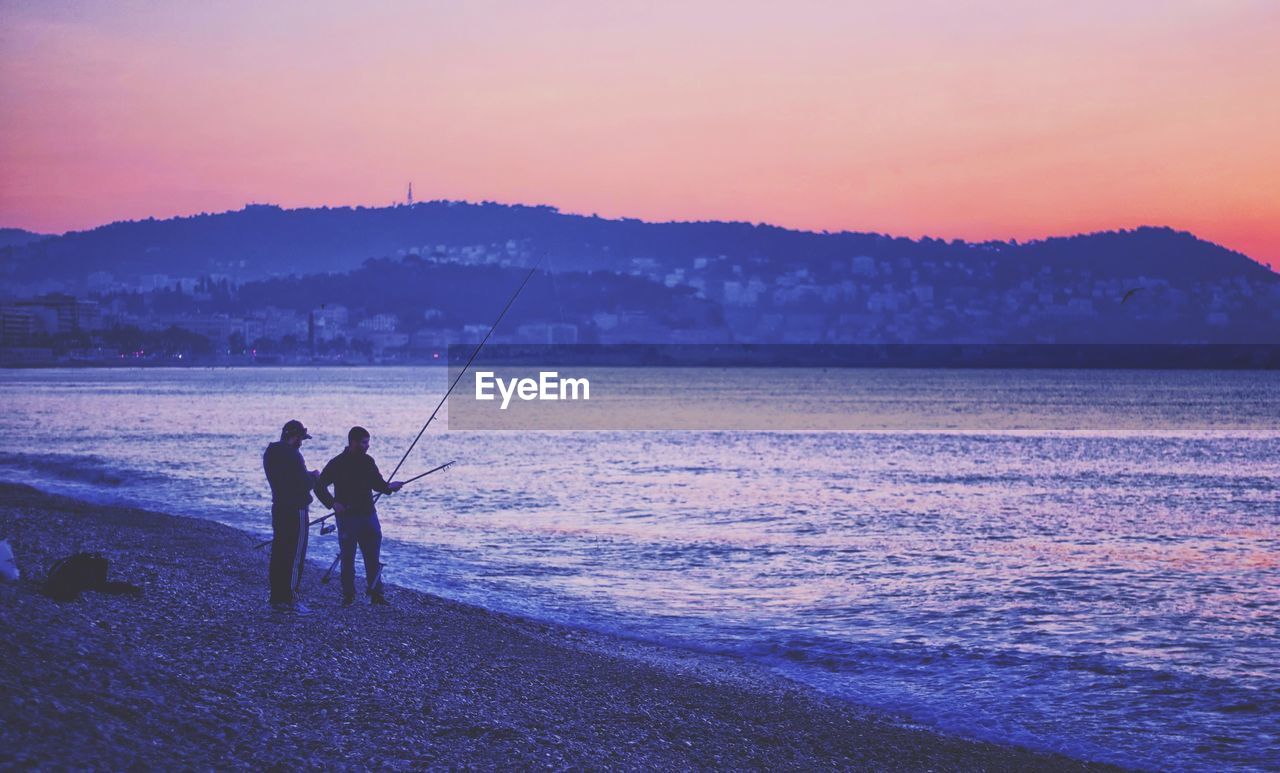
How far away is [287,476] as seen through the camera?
31.9ft

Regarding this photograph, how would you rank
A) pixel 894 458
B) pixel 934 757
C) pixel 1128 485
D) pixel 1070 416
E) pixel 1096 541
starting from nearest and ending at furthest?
1. pixel 934 757
2. pixel 1096 541
3. pixel 1128 485
4. pixel 894 458
5. pixel 1070 416

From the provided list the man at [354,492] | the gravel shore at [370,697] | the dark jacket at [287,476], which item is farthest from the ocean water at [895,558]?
the dark jacket at [287,476]

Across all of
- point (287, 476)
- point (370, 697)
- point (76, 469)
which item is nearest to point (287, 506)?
point (287, 476)

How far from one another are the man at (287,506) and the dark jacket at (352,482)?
209 mm

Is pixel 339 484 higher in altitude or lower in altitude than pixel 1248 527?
higher

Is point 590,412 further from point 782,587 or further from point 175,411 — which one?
point 782,587

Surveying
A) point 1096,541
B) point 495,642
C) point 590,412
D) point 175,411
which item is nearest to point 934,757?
point 495,642

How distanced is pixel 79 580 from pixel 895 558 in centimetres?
1324

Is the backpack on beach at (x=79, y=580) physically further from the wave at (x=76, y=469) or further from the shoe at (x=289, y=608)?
the wave at (x=76, y=469)

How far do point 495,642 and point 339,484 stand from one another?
2.11 metres

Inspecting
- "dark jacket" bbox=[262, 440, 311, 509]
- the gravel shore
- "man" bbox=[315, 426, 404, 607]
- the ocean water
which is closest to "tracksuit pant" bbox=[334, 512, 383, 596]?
"man" bbox=[315, 426, 404, 607]

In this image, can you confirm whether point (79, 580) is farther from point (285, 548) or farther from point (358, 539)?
point (358, 539)

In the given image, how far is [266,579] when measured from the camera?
41.2 feet

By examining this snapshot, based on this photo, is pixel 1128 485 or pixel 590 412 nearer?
pixel 1128 485
